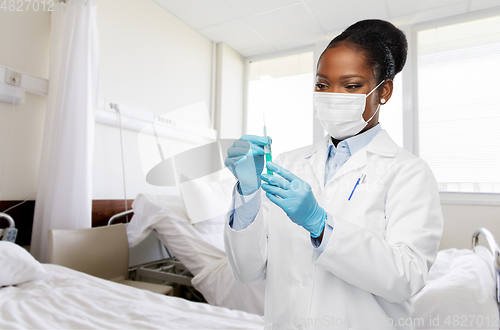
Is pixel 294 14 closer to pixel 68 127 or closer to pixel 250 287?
pixel 68 127

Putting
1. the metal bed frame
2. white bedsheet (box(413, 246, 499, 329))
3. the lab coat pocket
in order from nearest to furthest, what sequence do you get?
the lab coat pocket
white bedsheet (box(413, 246, 499, 329))
the metal bed frame

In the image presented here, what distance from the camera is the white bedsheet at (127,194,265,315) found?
1874mm

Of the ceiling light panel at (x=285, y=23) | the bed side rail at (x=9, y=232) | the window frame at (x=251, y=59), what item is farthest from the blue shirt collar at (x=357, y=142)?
the window frame at (x=251, y=59)

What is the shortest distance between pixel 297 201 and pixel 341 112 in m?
0.34

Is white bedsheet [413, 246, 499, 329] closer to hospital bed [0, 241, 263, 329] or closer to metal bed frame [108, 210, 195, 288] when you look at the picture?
hospital bed [0, 241, 263, 329]

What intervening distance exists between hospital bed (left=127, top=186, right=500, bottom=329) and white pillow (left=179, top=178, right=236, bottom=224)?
0.17 meters

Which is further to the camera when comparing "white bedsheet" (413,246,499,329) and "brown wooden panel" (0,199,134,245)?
"brown wooden panel" (0,199,134,245)

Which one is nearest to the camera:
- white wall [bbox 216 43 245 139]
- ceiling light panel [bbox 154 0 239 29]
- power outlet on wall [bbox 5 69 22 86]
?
power outlet on wall [bbox 5 69 22 86]

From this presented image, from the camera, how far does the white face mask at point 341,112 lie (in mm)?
863

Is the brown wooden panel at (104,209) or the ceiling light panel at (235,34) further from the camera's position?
the ceiling light panel at (235,34)

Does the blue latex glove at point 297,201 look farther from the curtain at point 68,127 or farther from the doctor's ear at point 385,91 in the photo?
the curtain at point 68,127

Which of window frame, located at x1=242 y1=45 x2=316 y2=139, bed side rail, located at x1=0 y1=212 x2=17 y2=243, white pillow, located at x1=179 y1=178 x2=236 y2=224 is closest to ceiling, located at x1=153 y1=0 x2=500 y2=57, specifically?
window frame, located at x1=242 y1=45 x2=316 y2=139

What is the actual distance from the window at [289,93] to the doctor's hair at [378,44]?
7.87 feet

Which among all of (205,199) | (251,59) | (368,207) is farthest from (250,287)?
(251,59)
